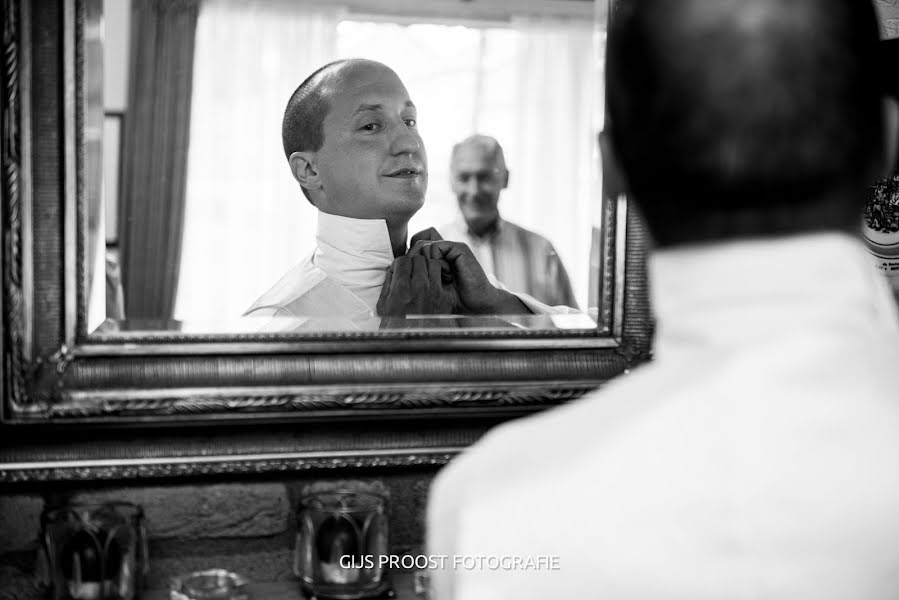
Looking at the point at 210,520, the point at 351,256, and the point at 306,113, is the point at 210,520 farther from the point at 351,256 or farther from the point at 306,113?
the point at 306,113

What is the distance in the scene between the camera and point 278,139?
100cm

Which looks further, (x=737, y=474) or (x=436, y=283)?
(x=436, y=283)

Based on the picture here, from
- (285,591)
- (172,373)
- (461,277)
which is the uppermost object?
(461,277)

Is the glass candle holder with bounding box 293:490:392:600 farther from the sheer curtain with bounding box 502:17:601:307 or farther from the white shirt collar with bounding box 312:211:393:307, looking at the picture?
the sheer curtain with bounding box 502:17:601:307

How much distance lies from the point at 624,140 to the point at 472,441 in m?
0.67

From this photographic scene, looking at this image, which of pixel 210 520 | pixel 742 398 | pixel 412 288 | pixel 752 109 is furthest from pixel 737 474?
pixel 210 520

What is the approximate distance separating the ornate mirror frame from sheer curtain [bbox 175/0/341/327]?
7 centimetres

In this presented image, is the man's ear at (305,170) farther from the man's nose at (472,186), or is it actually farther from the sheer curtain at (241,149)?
the man's nose at (472,186)

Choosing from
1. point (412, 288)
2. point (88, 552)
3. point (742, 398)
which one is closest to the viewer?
point (742, 398)

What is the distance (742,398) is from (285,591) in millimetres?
772

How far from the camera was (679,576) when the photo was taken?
1.31ft

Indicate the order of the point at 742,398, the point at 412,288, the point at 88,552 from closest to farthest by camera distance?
the point at 742,398 → the point at 88,552 → the point at 412,288

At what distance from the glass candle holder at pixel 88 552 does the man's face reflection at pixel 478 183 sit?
1.58 ft

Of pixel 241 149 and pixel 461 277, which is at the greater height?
pixel 241 149
